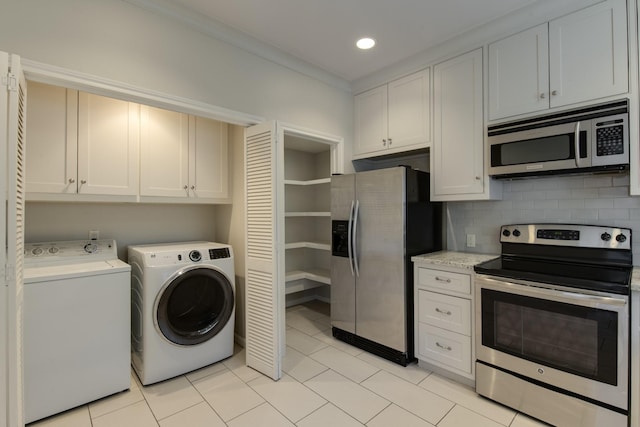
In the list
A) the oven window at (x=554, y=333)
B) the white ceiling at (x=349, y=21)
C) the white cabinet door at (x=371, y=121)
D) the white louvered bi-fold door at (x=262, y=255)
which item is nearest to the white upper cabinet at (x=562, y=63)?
the white ceiling at (x=349, y=21)

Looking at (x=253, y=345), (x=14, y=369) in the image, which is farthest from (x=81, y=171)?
(x=253, y=345)

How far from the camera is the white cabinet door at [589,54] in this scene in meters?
1.87

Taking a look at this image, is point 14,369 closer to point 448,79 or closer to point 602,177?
point 448,79

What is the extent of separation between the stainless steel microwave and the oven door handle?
2.69ft

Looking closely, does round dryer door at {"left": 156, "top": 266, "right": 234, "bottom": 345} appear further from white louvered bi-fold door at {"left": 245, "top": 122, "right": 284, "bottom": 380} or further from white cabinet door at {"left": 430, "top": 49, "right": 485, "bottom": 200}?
white cabinet door at {"left": 430, "top": 49, "right": 485, "bottom": 200}

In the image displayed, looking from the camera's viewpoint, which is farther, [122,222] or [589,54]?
[122,222]

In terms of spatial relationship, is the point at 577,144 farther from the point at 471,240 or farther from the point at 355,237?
the point at 355,237

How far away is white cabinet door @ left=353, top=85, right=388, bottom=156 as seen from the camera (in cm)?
309

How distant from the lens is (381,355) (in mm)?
2691

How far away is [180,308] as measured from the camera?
250 cm

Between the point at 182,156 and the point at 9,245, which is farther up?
the point at 182,156

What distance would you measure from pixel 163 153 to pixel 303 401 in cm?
226

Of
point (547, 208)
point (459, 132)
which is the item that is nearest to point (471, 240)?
point (547, 208)

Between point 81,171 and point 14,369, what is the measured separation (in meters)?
1.44
